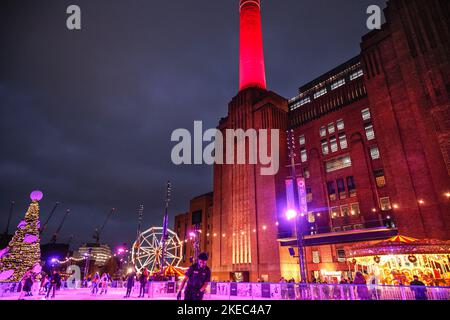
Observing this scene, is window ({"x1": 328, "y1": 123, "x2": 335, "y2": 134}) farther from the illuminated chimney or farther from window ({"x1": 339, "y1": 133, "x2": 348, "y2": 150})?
the illuminated chimney

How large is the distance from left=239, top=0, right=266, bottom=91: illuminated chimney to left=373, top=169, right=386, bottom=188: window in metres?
35.6

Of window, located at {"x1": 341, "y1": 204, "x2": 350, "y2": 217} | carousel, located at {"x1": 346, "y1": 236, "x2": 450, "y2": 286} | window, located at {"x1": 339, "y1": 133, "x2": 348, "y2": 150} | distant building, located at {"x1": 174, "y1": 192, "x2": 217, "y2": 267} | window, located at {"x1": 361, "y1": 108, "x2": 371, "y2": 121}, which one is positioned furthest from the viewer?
distant building, located at {"x1": 174, "y1": 192, "x2": 217, "y2": 267}

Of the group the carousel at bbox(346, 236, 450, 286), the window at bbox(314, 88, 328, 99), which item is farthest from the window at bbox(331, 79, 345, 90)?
the carousel at bbox(346, 236, 450, 286)

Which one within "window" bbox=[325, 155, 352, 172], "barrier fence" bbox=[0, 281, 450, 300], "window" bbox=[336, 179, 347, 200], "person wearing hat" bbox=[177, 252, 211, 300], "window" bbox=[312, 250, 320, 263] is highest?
"window" bbox=[325, 155, 352, 172]

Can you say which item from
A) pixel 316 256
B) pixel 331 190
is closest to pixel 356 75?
pixel 331 190

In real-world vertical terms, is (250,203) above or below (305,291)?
above

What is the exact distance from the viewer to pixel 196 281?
7.11 metres

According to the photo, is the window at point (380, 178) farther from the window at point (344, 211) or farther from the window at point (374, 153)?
the window at point (344, 211)

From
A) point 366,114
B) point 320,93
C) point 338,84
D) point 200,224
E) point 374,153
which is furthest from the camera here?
point 200,224

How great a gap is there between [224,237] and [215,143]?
2209 cm

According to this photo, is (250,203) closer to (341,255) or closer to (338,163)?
(338,163)

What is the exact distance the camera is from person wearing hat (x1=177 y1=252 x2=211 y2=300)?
23.0 ft

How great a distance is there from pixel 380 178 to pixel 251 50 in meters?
49.5
